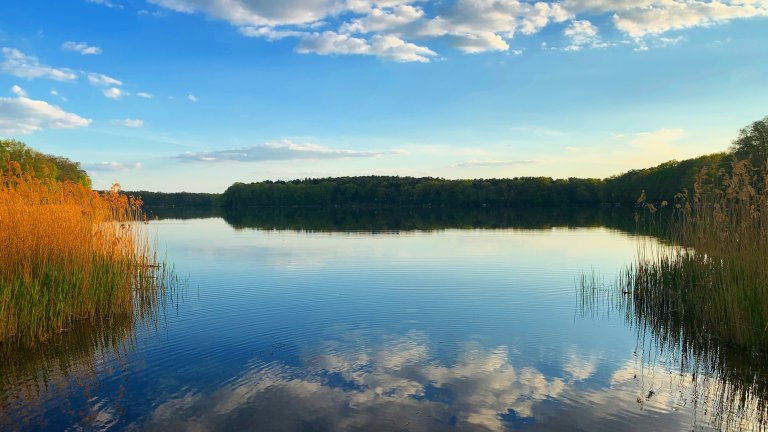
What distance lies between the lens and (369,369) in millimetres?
9508

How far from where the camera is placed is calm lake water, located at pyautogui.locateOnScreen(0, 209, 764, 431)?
24.5ft

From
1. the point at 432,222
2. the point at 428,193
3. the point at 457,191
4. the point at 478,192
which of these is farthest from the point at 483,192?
the point at 432,222

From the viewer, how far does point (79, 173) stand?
348ft

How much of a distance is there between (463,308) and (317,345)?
5198 mm

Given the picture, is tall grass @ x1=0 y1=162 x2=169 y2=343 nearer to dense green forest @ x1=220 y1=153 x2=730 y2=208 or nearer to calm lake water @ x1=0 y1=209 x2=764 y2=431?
calm lake water @ x1=0 y1=209 x2=764 y2=431

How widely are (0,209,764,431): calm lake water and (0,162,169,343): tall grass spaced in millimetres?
764

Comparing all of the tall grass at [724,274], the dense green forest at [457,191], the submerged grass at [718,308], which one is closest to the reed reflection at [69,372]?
the submerged grass at [718,308]

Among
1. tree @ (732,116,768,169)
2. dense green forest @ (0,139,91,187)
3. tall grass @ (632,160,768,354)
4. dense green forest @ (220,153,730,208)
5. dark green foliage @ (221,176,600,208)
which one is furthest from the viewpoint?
dark green foliage @ (221,176,600,208)

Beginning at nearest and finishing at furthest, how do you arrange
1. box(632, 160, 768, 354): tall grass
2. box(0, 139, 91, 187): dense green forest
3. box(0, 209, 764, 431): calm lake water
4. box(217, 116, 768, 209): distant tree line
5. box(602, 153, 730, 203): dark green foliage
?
box(0, 209, 764, 431): calm lake water, box(632, 160, 768, 354): tall grass, box(0, 139, 91, 187): dense green forest, box(602, 153, 730, 203): dark green foliage, box(217, 116, 768, 209): distant tree line

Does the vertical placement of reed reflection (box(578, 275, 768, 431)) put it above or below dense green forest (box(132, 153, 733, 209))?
below

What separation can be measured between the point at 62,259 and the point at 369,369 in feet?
27.7

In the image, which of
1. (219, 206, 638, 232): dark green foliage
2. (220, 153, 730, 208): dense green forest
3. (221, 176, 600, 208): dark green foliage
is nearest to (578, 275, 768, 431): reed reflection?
(219, 206, 638, 232): dark green foliage

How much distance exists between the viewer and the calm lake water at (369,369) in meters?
7.46

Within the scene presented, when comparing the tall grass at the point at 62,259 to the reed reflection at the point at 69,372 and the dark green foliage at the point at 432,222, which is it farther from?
the dark green foliage at the point at 432,222
